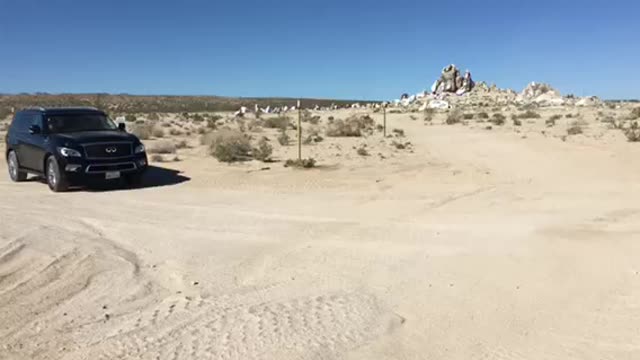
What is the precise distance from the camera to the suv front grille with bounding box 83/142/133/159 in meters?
14.0

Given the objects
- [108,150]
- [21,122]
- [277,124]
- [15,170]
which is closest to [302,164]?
[108,150]

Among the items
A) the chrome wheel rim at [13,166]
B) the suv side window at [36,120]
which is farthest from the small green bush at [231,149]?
the suv side window at [36,120]

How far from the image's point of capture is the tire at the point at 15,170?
16156 mm

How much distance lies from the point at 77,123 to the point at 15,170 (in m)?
2.41

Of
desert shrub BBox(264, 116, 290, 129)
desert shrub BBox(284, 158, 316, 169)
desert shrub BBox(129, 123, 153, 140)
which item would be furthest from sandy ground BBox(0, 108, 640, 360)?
desert shrub BBox(264, 116, 290, 129)

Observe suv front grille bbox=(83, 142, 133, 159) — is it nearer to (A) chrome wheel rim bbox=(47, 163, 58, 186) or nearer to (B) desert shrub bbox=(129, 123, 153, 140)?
(A) chrome wheel rim bbox=(47, 163, 58, 186)

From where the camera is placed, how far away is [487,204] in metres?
12.0

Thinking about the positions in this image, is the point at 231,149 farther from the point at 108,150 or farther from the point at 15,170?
the point at 108,150

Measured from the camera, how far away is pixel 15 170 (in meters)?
16.2

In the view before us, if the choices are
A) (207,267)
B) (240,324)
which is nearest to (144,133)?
(207,267)

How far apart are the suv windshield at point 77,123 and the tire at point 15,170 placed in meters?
2.00

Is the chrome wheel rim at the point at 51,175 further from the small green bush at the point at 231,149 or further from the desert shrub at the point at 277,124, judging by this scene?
the desert shrub at the point at 277,124

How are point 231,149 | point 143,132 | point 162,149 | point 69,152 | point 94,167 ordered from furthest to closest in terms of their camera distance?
point 143,132, point 162,149, point 231,149, point 94,167, point 69,152

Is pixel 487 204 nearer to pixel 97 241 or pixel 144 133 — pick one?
pixel 97 241
